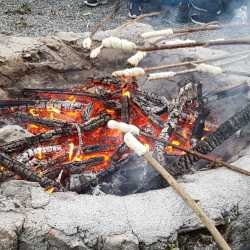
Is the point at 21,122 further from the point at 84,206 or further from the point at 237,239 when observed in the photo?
the point at 237,239

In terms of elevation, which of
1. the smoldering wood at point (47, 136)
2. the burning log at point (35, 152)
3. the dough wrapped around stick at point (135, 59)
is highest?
the dough wrapped around stick at point (135, 59)

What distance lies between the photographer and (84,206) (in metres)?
3.21

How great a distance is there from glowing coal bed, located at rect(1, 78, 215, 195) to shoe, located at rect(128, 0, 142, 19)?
4865 mm

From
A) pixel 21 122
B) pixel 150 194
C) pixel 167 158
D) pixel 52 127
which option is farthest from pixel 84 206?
pixel 21 122

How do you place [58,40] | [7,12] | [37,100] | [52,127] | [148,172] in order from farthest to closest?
[7,12], [58,40], [37,100], [52,127], [148,172]

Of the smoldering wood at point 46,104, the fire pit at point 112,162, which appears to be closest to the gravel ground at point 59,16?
the fire pit at point 112,162

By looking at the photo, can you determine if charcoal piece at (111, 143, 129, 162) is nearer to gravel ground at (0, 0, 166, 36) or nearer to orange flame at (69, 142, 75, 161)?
orange flame at (69, 142, 75, 161)

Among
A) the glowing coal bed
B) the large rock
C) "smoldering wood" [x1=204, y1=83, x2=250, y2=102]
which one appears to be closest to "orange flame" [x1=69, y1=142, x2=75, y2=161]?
the glowing coal bed

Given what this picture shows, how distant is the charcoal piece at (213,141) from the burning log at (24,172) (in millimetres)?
1036

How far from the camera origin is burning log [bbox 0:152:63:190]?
12.0 ft

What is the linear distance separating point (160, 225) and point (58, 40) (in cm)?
335

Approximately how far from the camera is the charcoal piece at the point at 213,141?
387 centimetres

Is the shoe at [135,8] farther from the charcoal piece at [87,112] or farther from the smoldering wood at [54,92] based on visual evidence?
the charcoal piece at [87,112]

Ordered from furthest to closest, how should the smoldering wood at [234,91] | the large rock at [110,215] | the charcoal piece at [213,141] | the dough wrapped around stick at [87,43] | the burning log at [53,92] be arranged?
the burning log at [53,92] < the dough wrapped around stick at [87,43] < the smoldering wood at [234,91] < the charcoal piece at [213,141] < the large rock at [110,215]
